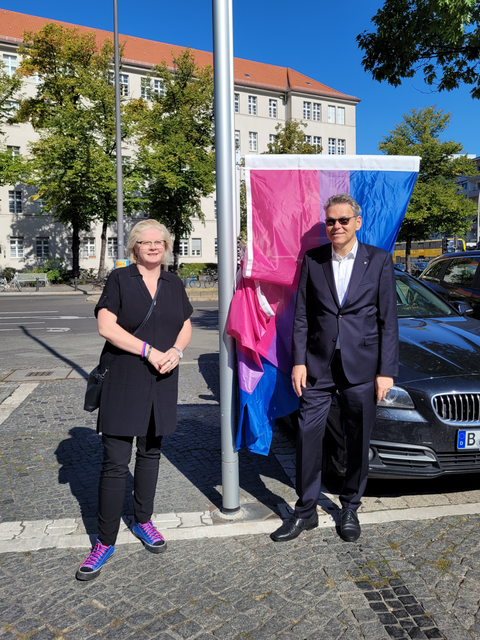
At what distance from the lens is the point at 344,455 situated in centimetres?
373

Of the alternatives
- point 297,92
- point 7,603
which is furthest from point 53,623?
point 297,92

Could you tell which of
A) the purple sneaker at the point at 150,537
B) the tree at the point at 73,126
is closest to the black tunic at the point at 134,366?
the purple sneaker at the point at 150,537

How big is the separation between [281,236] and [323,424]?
120 centimetres

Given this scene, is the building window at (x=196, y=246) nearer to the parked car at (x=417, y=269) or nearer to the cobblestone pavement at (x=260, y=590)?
the parked car at (x=417, y=269)

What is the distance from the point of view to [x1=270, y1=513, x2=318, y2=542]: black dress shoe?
10.7 ft

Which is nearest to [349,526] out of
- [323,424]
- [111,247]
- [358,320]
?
[323,424]

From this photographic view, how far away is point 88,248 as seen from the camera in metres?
47.7

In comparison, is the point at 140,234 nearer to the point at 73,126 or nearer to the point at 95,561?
the point at 95,561

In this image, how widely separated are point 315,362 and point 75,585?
1.75m

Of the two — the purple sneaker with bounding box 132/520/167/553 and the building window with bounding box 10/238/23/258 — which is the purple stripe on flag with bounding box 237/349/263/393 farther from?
the building window with bounding box 10/238/23/258

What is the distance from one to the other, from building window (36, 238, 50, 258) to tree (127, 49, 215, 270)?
1308 cm

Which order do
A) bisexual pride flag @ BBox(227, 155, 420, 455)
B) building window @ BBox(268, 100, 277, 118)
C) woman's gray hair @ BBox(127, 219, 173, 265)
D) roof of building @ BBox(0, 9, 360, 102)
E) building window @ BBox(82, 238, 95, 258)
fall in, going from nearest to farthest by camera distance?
woman's gray hair @ BBox(127, 219, 173, 265), bisexual pride flag @ BBox(227, 155, 420, 455), building window @ BBox(82, 238, 95, 258), roof of building @ BBox(0, 9, 360, 102), building window @ BBox(268, 100, 277, 118)

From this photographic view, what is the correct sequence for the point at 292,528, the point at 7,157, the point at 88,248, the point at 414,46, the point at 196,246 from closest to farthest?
the point at 292,528 → the point at 414,46 → the point at 7,157 → the point at 88,248 → the point at 196,246


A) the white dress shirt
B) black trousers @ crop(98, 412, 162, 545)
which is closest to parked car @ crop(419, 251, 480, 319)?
A: the white dress shirt
